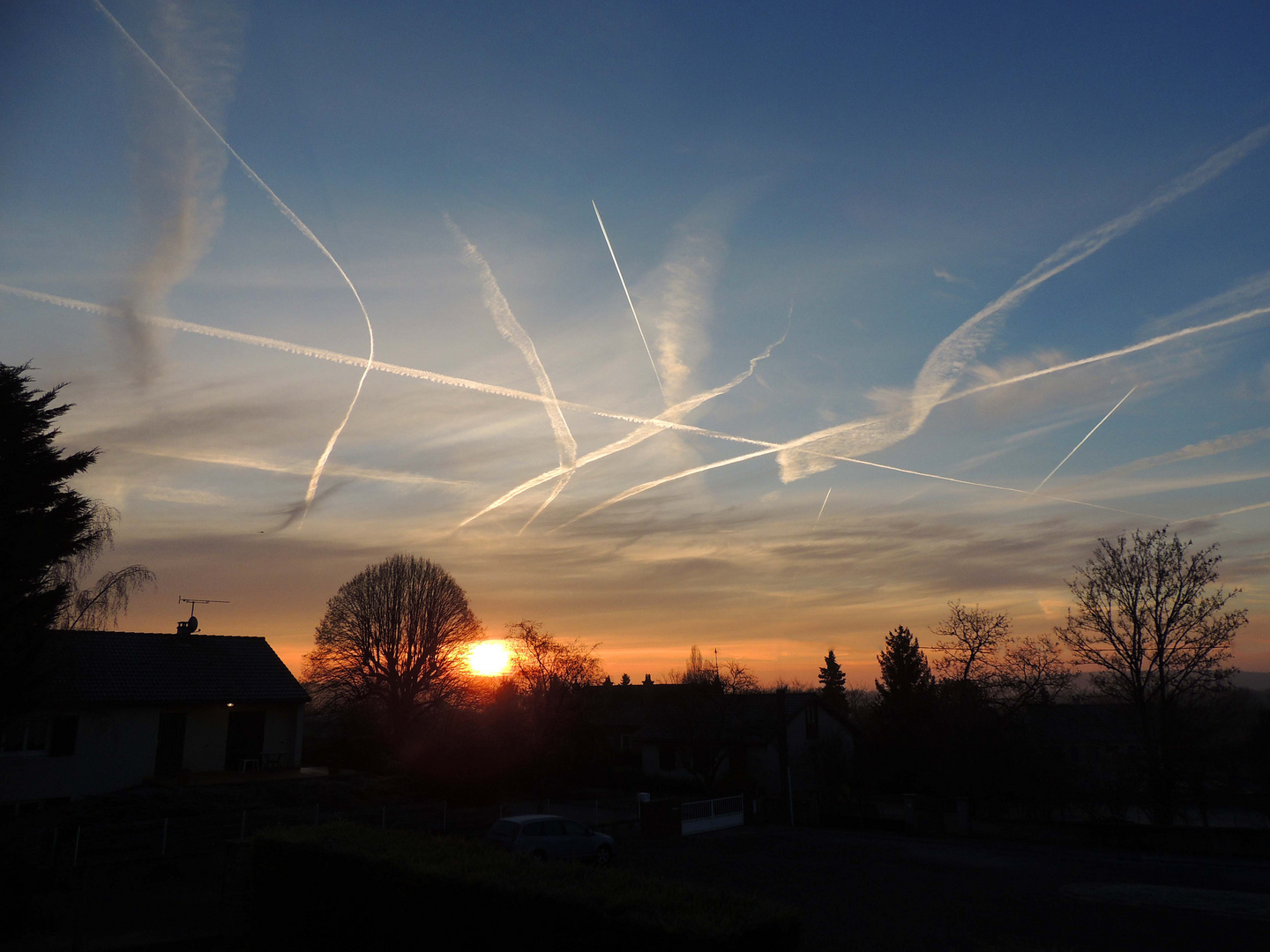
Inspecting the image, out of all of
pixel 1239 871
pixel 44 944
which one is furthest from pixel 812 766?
pixel 44 944

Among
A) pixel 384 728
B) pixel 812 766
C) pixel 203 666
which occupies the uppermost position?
pixel 203 666

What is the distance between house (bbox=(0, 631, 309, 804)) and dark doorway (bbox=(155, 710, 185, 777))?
37mm

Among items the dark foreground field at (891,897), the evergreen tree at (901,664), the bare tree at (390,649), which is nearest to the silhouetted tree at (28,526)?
the dark foreground field at (891,897)

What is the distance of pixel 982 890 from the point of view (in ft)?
58.6

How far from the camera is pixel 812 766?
48406 millimetres

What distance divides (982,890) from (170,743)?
102 feet

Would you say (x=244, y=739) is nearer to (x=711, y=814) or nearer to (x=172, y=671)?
(x=172, y=671)

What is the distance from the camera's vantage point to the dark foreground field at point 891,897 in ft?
43.9

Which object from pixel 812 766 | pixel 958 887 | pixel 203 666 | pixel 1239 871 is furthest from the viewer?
pixel 812 766

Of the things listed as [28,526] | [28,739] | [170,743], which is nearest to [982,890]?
[28,526]

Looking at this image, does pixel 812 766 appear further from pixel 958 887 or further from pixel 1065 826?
pixel 958 887

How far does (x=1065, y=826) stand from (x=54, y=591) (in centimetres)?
3314

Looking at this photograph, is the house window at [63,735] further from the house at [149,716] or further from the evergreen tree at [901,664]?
the evergreen tree at [901,664]

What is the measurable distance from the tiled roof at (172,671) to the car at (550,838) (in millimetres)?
17981
